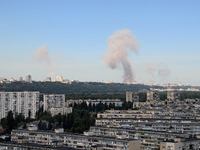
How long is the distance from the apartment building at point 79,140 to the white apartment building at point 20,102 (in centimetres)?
5982

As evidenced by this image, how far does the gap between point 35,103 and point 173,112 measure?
45.8 m

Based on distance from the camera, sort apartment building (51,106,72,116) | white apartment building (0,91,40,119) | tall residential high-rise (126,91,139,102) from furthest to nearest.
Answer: tall residential high-rise (126,91,139,102), apartment building (51,106,72,116), white apartment building (0,91,40,119)

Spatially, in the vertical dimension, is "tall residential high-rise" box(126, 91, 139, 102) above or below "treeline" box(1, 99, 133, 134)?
above

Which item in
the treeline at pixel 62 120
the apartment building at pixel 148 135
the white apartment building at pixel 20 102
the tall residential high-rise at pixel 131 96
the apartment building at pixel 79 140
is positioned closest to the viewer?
the apartment building at pixel 79 140

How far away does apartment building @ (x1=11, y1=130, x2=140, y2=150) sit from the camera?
172 ft

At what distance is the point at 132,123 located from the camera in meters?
77.1

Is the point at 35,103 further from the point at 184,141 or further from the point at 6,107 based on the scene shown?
the point at 184,141

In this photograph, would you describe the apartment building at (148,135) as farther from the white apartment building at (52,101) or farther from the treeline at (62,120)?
the white apartment building at (52,101)

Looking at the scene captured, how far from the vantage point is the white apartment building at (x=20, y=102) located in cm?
12533

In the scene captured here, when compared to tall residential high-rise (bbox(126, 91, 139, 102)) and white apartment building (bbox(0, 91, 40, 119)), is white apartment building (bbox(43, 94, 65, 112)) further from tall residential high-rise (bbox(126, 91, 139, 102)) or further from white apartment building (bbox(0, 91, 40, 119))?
tall residential high-rise (bbox(126, 91, 139, 102))

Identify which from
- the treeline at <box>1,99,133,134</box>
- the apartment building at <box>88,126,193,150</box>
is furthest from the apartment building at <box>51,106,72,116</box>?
the apartment building at <box>88,126,193,150</box>

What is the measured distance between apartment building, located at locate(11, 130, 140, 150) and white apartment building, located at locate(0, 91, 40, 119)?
59.8 meters

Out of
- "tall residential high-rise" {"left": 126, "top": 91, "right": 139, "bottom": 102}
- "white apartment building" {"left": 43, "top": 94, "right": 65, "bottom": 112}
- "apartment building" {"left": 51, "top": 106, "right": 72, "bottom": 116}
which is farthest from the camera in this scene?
"tall residential high-rise" {"left": 126, "top": 91, "right": 139, "bottom": 102}

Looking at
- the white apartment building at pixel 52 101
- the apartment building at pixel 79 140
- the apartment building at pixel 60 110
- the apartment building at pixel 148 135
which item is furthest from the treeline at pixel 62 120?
the apartment building at pixel 148 135
